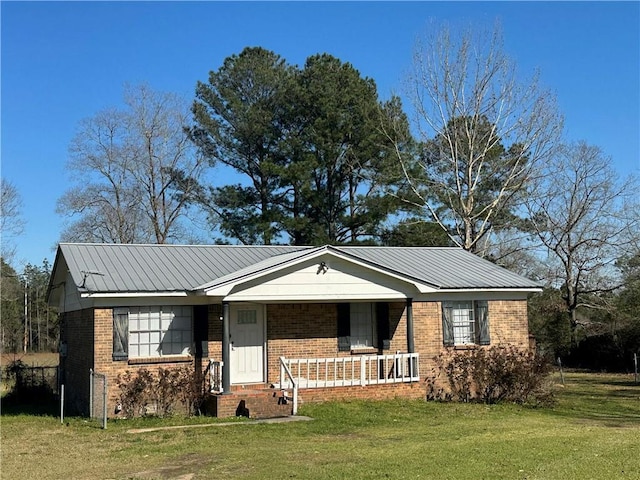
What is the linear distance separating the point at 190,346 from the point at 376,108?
19017 millimetres

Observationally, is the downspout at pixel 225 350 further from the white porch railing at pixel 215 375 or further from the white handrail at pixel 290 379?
the white handrail at pixel 290 379

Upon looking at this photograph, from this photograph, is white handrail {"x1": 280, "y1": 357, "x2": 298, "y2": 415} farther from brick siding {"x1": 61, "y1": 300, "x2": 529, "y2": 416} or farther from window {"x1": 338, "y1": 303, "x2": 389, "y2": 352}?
window {"x1": 338, "y1": 303, "x2": 389, "y2": 352}

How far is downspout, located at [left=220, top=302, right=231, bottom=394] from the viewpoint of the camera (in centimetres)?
1623

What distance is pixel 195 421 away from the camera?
15.2m

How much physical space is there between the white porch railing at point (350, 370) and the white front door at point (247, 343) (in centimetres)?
79

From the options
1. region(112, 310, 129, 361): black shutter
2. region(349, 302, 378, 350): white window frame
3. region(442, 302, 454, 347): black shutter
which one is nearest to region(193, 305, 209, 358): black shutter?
region(112, 310, 129, 361): black shutter

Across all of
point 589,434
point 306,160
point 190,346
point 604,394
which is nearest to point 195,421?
point 190,346

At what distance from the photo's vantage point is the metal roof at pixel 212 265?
16.7 metres

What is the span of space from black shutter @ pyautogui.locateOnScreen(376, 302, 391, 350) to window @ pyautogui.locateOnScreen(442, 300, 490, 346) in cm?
165

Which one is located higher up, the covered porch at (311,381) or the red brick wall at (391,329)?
the red brick wall at (391,329)

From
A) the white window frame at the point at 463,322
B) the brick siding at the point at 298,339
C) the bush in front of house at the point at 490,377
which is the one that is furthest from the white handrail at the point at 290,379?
the white window frame at the point at 463,322

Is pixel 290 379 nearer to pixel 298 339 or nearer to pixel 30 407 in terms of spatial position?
pixel 298 339

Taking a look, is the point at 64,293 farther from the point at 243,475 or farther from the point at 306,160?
the point at 306,160

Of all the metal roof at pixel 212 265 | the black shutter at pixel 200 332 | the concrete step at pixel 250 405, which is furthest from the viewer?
the black shutter at pixel 200 332
